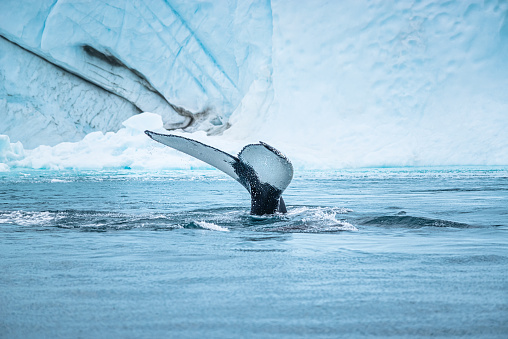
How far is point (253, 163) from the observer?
185 inches

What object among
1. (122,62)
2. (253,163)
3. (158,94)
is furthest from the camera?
(158,94)

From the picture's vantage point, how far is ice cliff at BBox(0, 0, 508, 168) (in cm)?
2025

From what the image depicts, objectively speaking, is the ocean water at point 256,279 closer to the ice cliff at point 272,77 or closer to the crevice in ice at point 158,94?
the ice cliff at point 272,77

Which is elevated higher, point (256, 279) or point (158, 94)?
point (158, 94)

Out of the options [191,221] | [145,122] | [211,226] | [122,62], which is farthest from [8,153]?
[211,226]

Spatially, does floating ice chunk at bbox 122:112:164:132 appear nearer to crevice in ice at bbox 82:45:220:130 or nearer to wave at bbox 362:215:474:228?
crevice in ice at bbox 82:45:220:130

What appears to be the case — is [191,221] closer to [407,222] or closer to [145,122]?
[407,222]

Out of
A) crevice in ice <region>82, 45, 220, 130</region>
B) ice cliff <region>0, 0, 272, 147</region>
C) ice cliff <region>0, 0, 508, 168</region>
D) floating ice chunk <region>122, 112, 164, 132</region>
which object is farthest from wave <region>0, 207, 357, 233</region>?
crevice in ice <region>82, 45, 220, 130</region>

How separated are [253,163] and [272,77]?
59.8 ft

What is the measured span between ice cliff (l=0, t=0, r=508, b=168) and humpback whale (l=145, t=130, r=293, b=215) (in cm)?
1513

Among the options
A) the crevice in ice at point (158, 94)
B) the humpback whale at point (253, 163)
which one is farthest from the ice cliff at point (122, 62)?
the humpback whale at point (253, 163)

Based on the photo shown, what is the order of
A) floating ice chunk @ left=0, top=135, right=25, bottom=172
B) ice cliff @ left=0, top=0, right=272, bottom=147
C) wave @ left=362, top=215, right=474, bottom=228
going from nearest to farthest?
wave @ left=362, top=215, right=474, bottom=228 → floating ice chunk @ left=0, top=135, right=25, bottom=172 → ice cliff @ left=0, top=0, right=272, bottom=147

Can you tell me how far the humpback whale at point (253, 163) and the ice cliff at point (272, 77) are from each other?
49.6 ft

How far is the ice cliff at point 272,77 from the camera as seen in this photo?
797 inches
